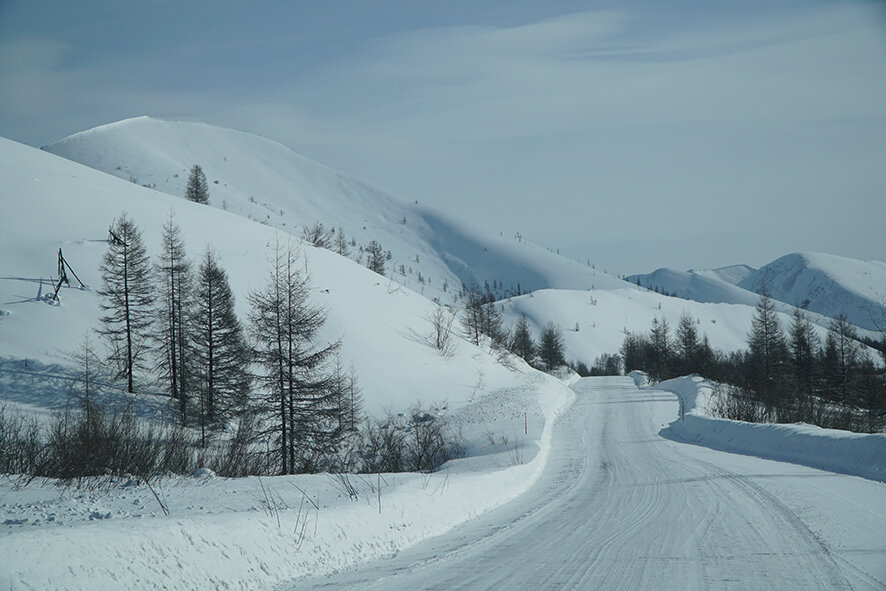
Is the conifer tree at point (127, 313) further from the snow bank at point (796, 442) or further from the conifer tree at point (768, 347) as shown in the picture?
the conifer tree at point (768, 347)

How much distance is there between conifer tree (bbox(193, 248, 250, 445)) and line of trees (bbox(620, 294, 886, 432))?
27.9 m

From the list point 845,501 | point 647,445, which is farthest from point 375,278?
point 845,501

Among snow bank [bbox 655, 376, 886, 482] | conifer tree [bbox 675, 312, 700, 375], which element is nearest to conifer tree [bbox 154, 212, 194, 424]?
snow bank [bbox 655, 376, 886, 482]

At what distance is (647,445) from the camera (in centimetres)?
2236

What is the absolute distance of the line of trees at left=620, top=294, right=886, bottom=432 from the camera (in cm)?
2773

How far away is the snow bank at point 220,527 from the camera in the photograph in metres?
5.52

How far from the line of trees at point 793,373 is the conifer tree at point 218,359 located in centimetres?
2793

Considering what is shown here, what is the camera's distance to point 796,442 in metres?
17.4

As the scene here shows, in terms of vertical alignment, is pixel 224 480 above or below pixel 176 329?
below

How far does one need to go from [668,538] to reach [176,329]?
134 ft

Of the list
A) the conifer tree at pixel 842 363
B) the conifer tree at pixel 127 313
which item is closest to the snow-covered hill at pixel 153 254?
the conifer tree at pixel 127 313

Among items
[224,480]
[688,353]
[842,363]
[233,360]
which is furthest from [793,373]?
[224,480]

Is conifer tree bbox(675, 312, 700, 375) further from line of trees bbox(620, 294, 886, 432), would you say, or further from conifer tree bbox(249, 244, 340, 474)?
conifer tree bbox(249, 244, 340, 474)

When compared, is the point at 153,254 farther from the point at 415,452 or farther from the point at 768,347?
the point at 768,347
